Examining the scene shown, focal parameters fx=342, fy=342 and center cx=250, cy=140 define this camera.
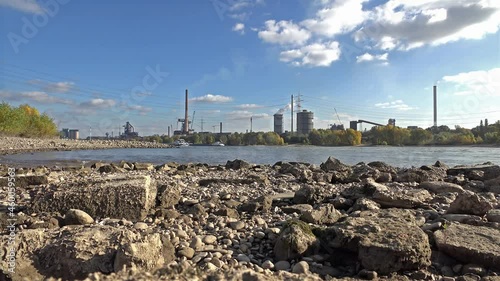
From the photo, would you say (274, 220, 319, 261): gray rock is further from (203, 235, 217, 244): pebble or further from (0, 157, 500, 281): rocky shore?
(203, 235, 217, 244): pebble

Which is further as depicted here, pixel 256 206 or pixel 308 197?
pixel 308 197

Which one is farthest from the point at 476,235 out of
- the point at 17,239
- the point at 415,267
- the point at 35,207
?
the point at 35,207

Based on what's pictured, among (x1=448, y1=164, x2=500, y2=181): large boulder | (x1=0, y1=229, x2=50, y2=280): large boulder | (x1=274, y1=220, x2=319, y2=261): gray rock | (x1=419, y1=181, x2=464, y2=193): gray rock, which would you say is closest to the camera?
(x1=0, y1=229, x2=50, y2=280): large boulder

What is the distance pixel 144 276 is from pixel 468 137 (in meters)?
108

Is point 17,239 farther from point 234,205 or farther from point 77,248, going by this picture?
point 234,205

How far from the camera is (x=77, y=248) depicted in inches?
153

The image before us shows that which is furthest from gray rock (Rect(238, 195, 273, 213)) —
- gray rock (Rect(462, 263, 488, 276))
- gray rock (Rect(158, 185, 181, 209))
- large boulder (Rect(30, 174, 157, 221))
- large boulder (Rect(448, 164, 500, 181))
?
large boulder (Rect(448, 164, 500, 181))

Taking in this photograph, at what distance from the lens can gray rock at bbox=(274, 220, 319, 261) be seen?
4.31 meters

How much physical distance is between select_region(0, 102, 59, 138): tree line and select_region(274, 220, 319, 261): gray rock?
6415cm

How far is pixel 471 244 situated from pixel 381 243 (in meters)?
1.21

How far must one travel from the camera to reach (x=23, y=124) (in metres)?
62.8

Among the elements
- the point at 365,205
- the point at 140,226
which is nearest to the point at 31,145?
the point at 140,226

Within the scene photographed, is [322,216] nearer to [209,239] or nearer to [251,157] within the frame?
[209,239]

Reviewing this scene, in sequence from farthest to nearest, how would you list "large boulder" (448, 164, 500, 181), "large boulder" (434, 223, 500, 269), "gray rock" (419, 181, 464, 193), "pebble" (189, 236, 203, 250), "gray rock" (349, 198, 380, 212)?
"large boulder" (448, 164, 500, 181) < "gray rock" (419, 181, 464, 193) < "gray rock" (349, 198, 380, 212) < "pebble" (189, 236, 203, 250) < "large boulder" (434, 223, 500, 269)
